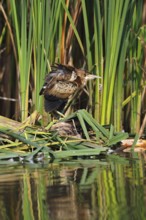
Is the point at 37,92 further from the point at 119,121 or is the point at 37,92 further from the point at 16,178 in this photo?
the point at 16,178

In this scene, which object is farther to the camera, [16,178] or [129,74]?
[129,74]

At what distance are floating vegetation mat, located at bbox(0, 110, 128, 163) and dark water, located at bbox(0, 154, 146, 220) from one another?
0.64 ft

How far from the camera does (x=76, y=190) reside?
6152 mm

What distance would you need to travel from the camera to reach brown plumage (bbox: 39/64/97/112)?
8.92m

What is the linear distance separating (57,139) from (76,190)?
196 cm

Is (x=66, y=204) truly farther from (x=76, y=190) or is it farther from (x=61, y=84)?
(x=61, y=84)

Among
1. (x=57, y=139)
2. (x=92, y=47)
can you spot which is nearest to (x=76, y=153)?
(x=57, y=139)

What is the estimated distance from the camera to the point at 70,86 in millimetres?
9273

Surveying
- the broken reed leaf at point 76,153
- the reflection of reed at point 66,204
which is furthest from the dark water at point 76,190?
the broken reed leaf at point 76,153

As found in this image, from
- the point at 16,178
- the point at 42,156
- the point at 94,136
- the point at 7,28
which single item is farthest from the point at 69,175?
the point at 7,28

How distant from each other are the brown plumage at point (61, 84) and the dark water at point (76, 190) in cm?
145

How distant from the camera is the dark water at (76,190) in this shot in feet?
17.3

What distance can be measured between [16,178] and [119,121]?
2742 mm

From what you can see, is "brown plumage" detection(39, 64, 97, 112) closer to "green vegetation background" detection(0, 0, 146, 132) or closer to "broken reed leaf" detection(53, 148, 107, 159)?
"green vegetation background" detection(0, 0, 146, 132)
